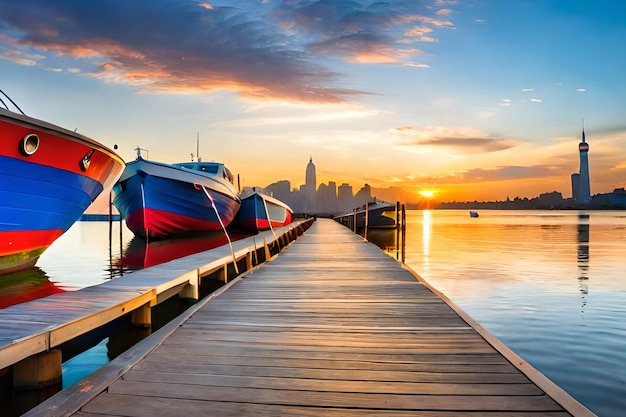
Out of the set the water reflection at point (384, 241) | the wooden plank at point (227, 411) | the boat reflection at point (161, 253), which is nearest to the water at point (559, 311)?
the wooden plank at point (227, 411)

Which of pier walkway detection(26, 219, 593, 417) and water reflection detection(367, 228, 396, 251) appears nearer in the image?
pier walkway detection(26, 219, 593, 417)

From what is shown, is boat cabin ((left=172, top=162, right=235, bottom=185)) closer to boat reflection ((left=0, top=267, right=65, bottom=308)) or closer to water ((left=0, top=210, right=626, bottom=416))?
water ((left=0, top=210, right=626, bottom=416))

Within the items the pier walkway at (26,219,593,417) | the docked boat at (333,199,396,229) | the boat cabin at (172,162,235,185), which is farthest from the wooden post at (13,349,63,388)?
the docked boat at (333,199,396,229)

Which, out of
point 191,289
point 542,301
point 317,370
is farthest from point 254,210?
point 317,370

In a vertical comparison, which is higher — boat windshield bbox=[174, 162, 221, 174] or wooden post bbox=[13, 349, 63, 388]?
boat windshield bbox=[174, 162, 221, 174]

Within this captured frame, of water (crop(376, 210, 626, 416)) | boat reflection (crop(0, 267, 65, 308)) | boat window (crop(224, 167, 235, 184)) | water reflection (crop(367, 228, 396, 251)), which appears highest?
boat window (crop(224, 167, 235, 184))

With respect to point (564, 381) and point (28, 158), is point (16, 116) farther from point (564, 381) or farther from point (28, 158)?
point (564, 381)

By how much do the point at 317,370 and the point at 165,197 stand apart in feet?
71.7

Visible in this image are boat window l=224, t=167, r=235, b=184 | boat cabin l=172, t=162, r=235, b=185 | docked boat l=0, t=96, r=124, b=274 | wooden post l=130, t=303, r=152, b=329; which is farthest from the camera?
A: boat window l=224, t=167, r=235, b=184

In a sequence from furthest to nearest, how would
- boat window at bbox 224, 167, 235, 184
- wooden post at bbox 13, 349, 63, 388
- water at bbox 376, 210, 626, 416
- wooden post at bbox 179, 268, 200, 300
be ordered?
boat window at bbox 224, 167, 235, 184 → wooden post at bbox 179, 268, 200, 300 → water at bbox 376, 210, 626, 416 → wooden post at bbox 13, 349, 63, 388

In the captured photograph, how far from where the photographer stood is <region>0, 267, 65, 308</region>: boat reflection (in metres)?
10.7

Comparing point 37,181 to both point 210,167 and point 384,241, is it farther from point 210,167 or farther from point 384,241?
point 384,241

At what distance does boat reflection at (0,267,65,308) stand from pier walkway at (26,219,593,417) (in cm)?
750

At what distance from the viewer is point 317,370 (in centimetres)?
345
